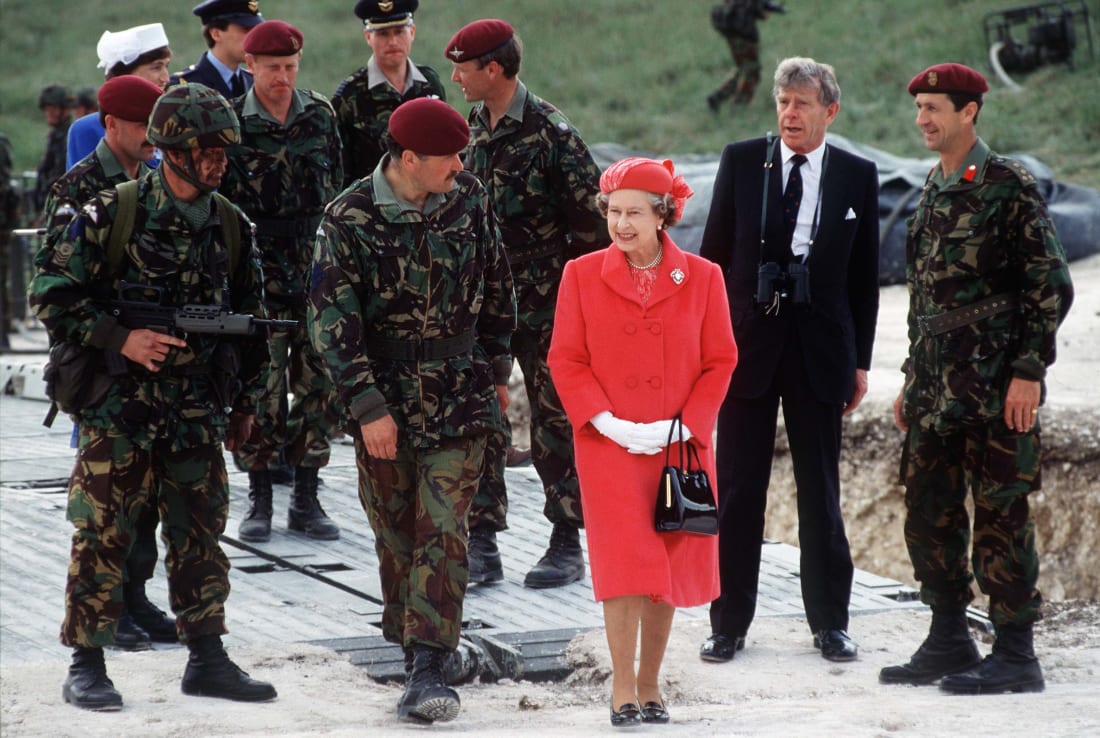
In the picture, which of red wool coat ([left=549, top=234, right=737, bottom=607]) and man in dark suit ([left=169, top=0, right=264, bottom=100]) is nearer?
red wool coat ([left=549, top=234, right=737, bottom=607])

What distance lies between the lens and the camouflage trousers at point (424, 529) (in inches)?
216

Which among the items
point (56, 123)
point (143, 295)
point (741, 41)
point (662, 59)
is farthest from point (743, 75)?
point (143, 295)

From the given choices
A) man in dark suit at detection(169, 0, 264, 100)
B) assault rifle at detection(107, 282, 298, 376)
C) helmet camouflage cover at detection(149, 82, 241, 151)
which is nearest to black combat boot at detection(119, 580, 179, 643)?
assault rifle at detection(107, 282, 298, 376)

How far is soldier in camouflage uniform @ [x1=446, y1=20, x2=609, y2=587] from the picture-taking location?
6.84m

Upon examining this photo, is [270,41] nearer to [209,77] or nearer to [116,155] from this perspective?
[209,77]

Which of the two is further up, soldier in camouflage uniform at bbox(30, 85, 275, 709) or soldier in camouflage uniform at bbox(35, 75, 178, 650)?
soldier in camouflage uniform at bbox(35, 75, 178, 650)

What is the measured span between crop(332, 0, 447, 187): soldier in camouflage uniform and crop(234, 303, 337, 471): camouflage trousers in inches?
33.7

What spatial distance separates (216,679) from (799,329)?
8.14ft

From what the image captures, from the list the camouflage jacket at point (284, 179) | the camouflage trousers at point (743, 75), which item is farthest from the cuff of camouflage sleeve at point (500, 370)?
the camouflage trousers at point (743, 75)

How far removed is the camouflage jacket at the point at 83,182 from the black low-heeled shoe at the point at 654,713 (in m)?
2.50

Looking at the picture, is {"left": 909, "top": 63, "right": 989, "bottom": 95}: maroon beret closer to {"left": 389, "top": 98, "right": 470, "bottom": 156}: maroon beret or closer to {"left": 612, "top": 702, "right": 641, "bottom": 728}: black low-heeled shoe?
{"left": 389, "top": 98, "right": 470, "bottom": 156}: maroon beret

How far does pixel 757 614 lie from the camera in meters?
7.04

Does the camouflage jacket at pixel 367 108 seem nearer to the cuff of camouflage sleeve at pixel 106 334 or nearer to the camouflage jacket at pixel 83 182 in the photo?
the camouflage jacket at pixel 83 182

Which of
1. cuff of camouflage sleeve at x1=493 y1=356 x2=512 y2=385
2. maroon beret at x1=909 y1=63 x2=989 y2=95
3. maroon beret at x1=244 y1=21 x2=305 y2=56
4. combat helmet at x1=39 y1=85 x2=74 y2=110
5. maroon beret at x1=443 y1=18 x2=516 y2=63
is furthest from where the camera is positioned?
combat helmet at x1=39 y1=85 x2=74 y2=110
